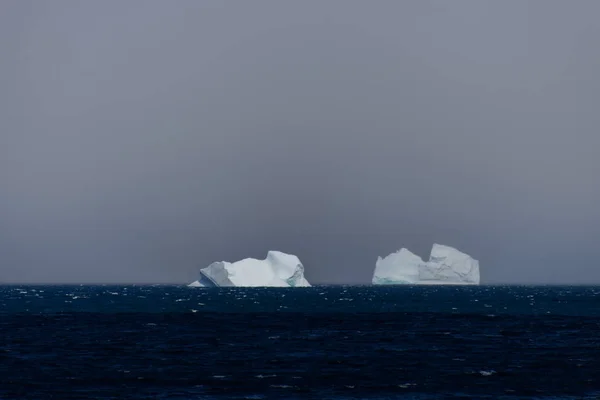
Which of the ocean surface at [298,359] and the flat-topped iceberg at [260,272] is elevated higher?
the flat-topped iceberg at [260,272]

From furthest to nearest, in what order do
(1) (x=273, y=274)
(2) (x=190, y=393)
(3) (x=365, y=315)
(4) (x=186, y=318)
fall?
(1) (x=273, y=274) → (3) (x=365, y=315) → (4) (x=186, y=318) → (2) (x=190, y=393)

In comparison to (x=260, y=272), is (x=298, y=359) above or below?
below

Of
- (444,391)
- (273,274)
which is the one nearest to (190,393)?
(444,391)

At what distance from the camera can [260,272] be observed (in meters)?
196

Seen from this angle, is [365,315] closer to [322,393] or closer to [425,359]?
[425,359]

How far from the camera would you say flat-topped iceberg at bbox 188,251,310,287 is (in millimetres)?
188625

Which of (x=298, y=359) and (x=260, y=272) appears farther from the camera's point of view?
(x=260, y=272)

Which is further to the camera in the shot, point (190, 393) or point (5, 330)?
point (5, 330)

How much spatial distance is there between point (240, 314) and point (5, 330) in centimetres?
2923

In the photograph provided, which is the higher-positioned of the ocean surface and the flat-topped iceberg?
Answer: the flat-topped iceberg

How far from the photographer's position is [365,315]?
93938 mm

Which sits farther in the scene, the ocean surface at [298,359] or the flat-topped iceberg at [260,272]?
the flat-topped iceberg at [260,272]

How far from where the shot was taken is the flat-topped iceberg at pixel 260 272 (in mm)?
188625

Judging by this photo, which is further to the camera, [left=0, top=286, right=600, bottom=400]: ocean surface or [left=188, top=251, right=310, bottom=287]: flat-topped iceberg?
[left=188, top=251, right=310, bottom=287]: flat-topped iceberg
